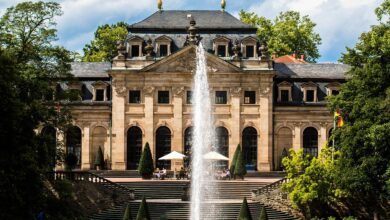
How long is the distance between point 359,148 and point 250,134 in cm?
2395

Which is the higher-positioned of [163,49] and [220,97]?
[163,49]

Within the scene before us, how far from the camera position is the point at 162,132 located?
240 ft

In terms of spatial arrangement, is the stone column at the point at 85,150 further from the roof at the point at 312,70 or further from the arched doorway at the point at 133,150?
the roof at the point at 312,70

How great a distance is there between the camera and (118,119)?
72.9 m

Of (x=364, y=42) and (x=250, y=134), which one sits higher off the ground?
(x=364, y=42)

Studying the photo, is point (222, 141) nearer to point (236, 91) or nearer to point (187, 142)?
point (187, 142)

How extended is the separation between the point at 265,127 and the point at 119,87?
13.1 metres

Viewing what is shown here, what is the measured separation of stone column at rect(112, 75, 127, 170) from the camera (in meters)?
72.5

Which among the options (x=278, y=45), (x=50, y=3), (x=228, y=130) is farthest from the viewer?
(x=278, y=45)

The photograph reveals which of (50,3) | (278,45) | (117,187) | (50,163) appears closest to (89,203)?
(117,187)

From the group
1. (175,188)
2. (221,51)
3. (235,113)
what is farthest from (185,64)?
(175,188)

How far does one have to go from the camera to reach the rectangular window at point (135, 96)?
73.1 metres

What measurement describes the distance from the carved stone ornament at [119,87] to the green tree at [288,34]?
2882 cm

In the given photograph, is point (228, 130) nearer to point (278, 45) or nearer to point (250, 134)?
point (250, 134)
